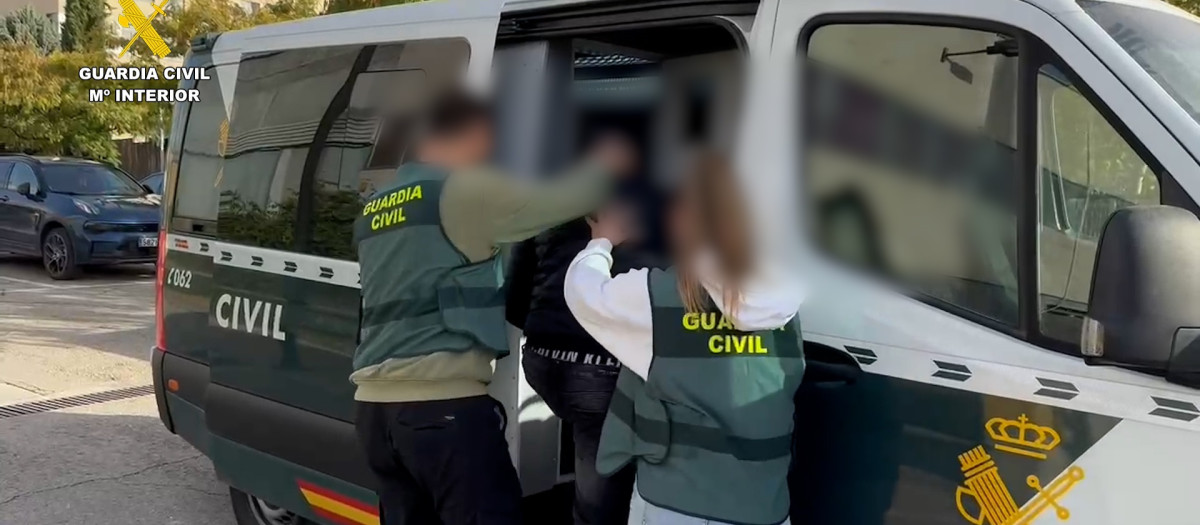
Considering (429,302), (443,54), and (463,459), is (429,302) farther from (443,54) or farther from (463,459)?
(443,54)

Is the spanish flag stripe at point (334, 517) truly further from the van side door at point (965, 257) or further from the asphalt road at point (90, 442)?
the van side door at point (965, 257)

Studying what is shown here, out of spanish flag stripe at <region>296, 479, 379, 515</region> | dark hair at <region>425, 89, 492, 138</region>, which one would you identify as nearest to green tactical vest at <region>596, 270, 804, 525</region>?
dark hair at <region>425, 89, 492, 138</region>

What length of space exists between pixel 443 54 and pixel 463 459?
129cm

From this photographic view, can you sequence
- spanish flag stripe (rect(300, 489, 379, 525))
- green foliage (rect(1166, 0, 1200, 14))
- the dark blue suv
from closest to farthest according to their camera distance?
spanish flag stripe (rect(300, 489, 379, 525))
green foliage (rect(1166, 0, 1200, 14))
the dark blue suv

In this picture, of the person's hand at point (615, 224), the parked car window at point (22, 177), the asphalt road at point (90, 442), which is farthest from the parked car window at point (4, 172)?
the person's hand at point (615, 224)

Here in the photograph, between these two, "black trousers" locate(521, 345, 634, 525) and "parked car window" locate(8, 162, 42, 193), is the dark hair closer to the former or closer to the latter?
"black trousers" locate(521, 345, 634, 525)

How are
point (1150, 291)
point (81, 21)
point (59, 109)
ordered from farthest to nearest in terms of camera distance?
point (81, 21), point (59, 109), point (1150, 291)

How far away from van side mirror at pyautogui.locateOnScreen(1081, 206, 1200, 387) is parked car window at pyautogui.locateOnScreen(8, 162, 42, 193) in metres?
14.3

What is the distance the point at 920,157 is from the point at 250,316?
8.49 ft

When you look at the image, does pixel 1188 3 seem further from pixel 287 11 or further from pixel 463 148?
pixel 287 11

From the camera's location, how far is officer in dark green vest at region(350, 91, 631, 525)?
2594 mm

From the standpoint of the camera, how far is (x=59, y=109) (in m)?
23.4

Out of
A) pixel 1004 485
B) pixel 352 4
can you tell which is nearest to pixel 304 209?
pixel 1004 485

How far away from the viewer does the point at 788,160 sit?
233 cm
